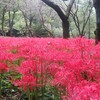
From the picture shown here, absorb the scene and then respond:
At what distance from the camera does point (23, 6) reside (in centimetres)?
3566

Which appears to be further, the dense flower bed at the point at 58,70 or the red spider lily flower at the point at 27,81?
the red spider lily flower at the point at 27,81

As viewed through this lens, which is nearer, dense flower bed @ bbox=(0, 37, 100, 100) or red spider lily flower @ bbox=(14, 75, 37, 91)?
dense flower bed @ bbox=(0, 37, 100, 100)

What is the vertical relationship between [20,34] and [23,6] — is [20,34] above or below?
below

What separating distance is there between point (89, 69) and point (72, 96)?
1160 mm

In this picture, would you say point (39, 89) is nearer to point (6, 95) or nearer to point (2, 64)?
point (2, 64)

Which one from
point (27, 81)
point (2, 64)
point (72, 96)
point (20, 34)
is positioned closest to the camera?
point (72, 96)

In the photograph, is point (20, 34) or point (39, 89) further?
point (20, 34)

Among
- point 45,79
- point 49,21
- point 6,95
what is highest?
point 49,21

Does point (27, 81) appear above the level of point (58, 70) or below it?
below

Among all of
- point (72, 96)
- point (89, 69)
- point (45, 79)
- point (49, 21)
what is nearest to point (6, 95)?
point (45, 79)

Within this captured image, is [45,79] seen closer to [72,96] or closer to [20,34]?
[72,96]

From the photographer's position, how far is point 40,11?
114ft

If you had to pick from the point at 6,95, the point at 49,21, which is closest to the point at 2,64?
the point at 6,95

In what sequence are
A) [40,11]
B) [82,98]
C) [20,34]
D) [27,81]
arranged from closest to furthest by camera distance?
[82,98] < [27,81] < [40,11] < [20,34]
